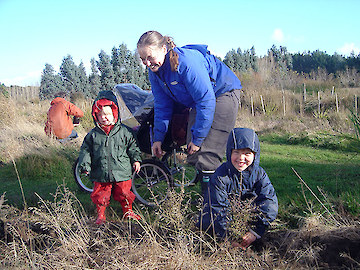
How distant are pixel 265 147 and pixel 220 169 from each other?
6067 millimetres

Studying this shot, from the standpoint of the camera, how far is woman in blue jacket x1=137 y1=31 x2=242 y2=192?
3.24 metres

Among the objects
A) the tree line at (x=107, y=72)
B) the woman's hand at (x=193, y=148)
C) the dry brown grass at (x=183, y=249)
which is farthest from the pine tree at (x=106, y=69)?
the dry brown grass at (x=183, y=249)

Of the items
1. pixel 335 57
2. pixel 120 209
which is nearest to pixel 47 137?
pixel 120 209

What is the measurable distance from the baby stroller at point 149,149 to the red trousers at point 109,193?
1.11 feet

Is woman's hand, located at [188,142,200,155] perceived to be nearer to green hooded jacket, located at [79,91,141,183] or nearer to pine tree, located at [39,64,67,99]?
green hooded jacket, located at [79,91,141,183]

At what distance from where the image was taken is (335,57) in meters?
34.7

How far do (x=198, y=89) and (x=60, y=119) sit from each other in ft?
18.5

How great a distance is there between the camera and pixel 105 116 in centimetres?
384

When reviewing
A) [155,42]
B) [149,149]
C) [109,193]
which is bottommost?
[109,193]

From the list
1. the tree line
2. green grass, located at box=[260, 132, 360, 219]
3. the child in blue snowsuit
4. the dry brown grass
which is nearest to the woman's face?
the child in blue snowsuit

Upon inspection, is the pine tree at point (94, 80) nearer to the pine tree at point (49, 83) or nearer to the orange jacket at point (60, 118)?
the pine tree at point (49, 83)

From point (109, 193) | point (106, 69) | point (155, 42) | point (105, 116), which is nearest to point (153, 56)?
point (155, 42)

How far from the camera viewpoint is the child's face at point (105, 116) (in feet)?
12.6

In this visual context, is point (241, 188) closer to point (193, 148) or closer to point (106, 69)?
point (193, 148)
